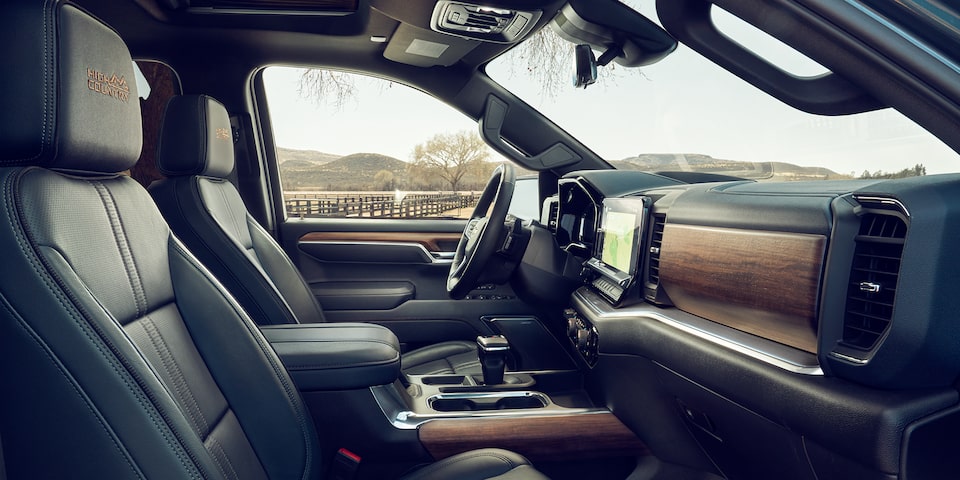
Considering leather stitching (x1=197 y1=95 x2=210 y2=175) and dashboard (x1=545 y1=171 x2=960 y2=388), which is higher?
leather stitching (x1=197 y1=95 x2=210 y2=175)

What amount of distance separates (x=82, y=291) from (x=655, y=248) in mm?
1250

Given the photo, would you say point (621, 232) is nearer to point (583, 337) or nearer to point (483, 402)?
point (583, 337)

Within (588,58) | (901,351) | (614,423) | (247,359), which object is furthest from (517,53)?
(901,351)

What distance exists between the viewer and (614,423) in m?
1.77

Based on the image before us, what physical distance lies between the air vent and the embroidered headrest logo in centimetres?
162

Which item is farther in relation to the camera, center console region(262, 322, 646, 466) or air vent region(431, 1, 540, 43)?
air vent region(431, 1, 540, 43)

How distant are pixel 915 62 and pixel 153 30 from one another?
2.89m

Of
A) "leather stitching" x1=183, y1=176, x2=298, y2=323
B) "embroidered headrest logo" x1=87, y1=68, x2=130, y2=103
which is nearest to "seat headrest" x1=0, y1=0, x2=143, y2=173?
"embroidered headrest logo" x1=87, y1=68, x2=130, y2=103

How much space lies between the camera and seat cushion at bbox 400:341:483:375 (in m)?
2.51

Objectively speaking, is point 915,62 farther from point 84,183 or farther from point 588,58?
point 588,58

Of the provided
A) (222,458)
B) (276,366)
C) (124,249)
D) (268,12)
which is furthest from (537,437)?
(268,12)

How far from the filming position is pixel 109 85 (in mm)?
1048

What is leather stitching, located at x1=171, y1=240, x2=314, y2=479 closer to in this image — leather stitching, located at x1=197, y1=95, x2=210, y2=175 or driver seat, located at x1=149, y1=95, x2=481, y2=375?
driver seat, located at x1=149, y1=95, x2=481, y2=375

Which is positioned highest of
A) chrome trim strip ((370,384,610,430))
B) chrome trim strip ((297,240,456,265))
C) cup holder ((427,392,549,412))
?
chrome trim strip ((297,240,456,265))
